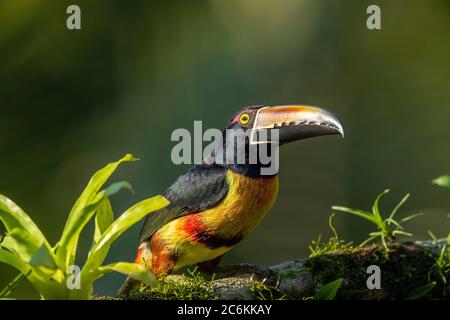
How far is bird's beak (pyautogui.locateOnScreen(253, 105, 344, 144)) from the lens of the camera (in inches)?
112

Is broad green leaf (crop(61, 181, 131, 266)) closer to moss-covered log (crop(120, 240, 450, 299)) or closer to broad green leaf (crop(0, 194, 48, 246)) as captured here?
broad green leaf (crop(0, 194, 48, 246))

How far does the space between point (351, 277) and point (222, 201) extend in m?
0.62

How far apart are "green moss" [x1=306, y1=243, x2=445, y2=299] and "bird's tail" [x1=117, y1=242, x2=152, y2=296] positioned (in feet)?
2.23

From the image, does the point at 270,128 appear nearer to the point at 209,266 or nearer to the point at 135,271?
the point at 209,266

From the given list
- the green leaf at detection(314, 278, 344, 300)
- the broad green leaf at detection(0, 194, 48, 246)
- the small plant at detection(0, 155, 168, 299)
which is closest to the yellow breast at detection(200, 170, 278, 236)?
the green leaf at detection(314, 278, 344, 300)

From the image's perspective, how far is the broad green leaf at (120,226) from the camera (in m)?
2.22

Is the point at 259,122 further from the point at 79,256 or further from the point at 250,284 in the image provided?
the point at 79,256

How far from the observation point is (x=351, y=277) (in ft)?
8.54

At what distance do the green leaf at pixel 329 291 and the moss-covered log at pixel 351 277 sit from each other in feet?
0.39

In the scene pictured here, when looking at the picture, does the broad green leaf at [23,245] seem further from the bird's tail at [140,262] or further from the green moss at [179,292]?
the bird's tail at [140,262]

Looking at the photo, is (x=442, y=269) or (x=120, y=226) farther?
(x=442, y=269)

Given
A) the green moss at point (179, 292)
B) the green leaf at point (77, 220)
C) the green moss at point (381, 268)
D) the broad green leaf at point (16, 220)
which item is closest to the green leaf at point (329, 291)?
the green moss at point (381, 268)

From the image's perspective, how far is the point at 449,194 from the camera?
532 centimetres

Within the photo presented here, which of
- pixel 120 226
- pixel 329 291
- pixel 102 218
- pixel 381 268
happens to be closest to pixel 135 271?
pixel 120 226
